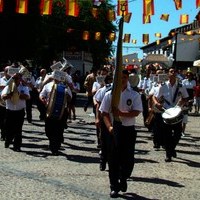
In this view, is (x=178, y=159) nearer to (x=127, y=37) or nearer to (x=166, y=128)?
(x=166, y=128)

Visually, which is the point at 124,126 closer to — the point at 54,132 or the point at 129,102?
the point at 129,102

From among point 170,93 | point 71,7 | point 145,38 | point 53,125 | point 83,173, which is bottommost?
point 83,173

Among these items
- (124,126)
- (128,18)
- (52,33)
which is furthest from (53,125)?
(52,33)

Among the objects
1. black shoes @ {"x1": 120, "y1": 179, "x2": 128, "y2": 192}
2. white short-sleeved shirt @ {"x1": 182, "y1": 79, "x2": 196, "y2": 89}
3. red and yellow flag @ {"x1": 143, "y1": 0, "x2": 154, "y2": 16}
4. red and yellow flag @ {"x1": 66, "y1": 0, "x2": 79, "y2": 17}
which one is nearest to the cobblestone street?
black shoes @ {"x1": 120, "y1": 179, "x2": 128, "y2": 192}

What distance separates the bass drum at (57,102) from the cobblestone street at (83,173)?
33.9 inches

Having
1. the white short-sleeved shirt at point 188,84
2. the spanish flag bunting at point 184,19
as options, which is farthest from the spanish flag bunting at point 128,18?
the white short-sleeved shirt at point 188,84

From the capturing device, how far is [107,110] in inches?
309

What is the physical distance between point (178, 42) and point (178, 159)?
191 ft

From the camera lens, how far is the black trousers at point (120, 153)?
7.78 metres

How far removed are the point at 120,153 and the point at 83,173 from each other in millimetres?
1487

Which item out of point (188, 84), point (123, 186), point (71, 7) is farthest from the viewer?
point (188, 84)

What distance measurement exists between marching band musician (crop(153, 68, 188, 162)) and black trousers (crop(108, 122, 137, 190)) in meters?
3.17

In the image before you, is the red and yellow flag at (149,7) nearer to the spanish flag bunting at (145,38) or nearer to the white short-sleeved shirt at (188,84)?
the white short-sleeved shirt at (188,84)

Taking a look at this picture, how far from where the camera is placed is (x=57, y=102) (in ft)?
37.9
